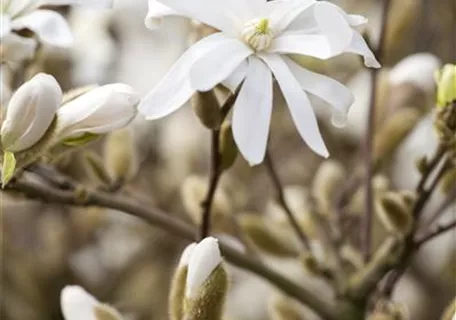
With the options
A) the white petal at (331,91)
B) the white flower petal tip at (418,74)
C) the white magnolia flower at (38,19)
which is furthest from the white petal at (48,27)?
the white flower petal tip at (418,74)

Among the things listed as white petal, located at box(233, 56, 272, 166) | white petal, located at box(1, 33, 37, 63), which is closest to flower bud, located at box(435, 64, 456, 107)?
white petal, located at box(233, 56, 272, 166)

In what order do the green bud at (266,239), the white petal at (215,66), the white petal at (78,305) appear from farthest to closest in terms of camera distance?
the green bud at (266,239) → the white petal at (78,305) → the white petal at (215,66)

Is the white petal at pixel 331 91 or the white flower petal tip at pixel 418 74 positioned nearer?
the white petal at pixel 331 91

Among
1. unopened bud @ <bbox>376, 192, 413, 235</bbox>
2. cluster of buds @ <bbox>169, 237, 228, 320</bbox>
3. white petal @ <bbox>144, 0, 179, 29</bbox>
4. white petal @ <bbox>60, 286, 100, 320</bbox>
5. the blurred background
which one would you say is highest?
white petal @ <bbox>144, 0, 179, 29</bbox>

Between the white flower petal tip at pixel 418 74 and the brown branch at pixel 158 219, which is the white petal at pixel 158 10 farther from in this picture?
the white flower petal tip at pixel 418 74

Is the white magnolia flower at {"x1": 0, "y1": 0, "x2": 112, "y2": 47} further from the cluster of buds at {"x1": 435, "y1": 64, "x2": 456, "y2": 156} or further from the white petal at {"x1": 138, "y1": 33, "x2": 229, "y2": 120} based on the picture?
the cluster of buds at {"x1": 435, "y1": 64, "x2": 456, "y2": 156}

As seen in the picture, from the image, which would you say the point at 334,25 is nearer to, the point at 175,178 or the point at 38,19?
the point at 38,19

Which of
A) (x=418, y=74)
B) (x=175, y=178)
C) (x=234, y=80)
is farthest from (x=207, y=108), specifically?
(x=175, y=178)
